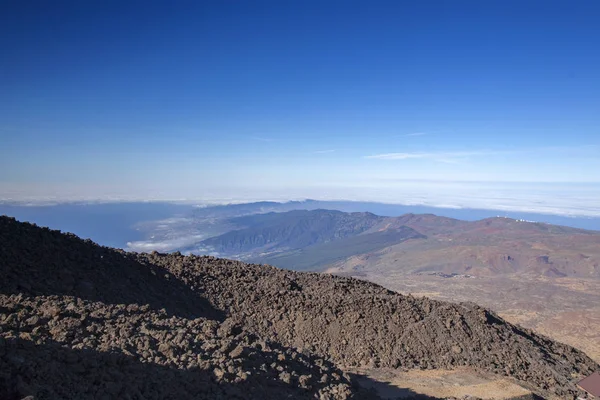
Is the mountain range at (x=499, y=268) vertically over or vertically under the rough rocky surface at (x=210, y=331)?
under

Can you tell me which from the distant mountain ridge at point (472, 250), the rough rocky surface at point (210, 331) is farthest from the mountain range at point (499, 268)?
the rough rocky surface at point (210, 331)

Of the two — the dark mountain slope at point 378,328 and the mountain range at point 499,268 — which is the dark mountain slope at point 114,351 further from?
the mountain range at point 499,268

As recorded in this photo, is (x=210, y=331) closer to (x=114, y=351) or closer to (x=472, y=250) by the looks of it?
(x=114, y=351)

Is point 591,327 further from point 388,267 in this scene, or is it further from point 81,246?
point 388,267

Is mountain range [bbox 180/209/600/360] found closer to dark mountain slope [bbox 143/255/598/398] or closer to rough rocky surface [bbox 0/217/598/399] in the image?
dark mountain slope [bbox 143/255/598/398]

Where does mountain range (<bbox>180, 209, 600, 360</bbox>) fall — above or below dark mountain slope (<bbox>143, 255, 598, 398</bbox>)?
below

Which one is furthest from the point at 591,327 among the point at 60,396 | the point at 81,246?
the point at 60,396

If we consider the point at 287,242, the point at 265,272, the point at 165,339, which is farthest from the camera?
the point at 287,242

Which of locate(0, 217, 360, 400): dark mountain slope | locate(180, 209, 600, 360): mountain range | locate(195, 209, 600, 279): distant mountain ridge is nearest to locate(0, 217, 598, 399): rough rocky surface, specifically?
locate(0, 217, 360, 400): dark mountain slope
